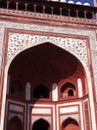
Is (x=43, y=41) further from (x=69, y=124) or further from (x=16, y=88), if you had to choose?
(x=69, y=124)

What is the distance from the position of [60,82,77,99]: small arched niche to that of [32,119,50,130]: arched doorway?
1.44 metres

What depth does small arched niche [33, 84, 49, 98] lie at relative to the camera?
11.3m

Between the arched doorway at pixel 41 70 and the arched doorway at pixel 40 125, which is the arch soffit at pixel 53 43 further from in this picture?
the arched doorway at pixel 40 125

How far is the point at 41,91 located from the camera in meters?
11.5

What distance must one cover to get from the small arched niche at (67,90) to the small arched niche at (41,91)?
0.71 meters

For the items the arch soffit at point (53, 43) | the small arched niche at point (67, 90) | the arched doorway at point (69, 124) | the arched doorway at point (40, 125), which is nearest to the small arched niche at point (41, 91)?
the small arched niche at point (67, 90)

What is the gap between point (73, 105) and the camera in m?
10.4

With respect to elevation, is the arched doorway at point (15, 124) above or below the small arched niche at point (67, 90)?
below

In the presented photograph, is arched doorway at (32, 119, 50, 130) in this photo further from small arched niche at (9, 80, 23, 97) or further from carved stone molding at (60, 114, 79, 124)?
small arched niche at (9, 80, 23, 97)

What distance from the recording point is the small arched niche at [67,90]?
1114 centimetres

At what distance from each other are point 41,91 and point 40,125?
61.6 inches

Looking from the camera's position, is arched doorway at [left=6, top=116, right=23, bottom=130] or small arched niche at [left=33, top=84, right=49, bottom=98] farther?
small arched niche at [left=33, top=84, right=49, bottom=98]

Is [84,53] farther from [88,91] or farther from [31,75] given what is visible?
[31,75]

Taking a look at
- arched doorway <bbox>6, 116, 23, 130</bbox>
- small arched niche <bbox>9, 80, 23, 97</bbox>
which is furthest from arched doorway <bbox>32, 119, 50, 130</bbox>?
small arched niche <bbox>9, 80, 23, 97</bbox>
